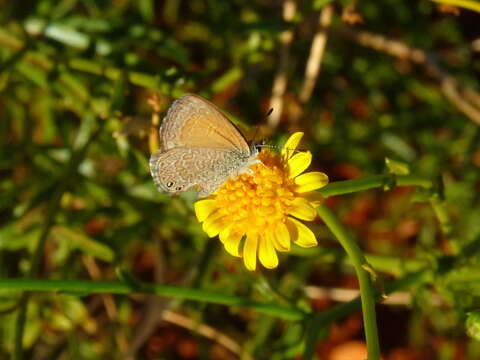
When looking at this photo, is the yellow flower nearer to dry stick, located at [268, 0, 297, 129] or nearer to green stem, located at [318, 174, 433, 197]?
green stem, located at [318, 174, 433, 197]

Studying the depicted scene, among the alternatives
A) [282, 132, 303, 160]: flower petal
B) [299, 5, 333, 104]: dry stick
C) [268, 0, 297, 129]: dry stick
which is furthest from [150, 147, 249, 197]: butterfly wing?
[299, 5, 333, 104]: dry stick

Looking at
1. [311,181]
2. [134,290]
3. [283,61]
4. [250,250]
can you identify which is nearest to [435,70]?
[283,61]

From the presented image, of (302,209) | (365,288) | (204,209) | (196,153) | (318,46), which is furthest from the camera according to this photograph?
(318,46)

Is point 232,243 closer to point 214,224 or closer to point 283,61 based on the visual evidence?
point 214,224

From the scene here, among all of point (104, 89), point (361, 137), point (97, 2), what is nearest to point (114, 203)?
point (104, 89)

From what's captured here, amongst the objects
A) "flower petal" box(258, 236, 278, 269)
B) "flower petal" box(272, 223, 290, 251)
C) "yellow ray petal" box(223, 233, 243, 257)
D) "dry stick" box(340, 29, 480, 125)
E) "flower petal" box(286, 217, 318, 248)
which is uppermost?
"dry stick" box(340, 29, 480, 125)
